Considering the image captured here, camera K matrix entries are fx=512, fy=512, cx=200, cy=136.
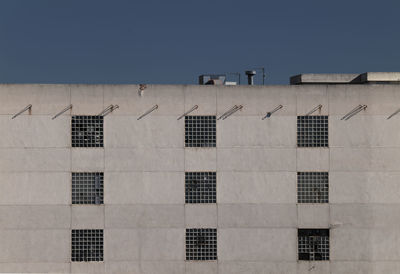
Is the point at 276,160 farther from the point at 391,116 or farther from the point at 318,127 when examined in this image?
the point at 391,116

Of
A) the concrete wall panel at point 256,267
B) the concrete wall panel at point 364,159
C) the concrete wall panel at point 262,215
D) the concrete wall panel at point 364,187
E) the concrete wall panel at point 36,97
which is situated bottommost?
the concrete wall panel at point 256,267

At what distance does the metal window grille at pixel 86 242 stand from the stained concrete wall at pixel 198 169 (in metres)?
0.42

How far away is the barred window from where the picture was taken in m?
36.5

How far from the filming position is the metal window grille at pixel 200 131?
119 feet

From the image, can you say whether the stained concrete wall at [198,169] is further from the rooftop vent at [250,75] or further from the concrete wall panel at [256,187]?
the rooftop vent at [250,75]

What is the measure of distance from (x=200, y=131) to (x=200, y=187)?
3.96 m

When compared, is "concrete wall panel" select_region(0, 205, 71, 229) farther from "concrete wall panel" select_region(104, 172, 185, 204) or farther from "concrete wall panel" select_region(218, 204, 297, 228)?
"concrete wall panel" select_region(218, 204, 297, 228)

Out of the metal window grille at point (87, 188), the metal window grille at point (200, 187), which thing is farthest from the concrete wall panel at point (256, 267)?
the metal window grille at point (87, 188)

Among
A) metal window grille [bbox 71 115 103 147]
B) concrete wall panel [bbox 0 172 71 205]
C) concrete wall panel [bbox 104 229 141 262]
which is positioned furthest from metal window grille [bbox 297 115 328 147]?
concrete wall panel [bbox 0 172 71 205]

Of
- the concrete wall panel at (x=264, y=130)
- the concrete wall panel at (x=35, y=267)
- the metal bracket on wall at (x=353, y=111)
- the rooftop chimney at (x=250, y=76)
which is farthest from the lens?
the rooftop chimney at (x=250, y=76)

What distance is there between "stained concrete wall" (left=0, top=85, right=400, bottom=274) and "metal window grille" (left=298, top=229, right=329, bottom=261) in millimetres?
493

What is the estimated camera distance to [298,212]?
3631 cm

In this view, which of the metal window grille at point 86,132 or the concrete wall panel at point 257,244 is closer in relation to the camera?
the metal window grille at point 86,132

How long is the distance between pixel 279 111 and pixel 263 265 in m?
11.0
